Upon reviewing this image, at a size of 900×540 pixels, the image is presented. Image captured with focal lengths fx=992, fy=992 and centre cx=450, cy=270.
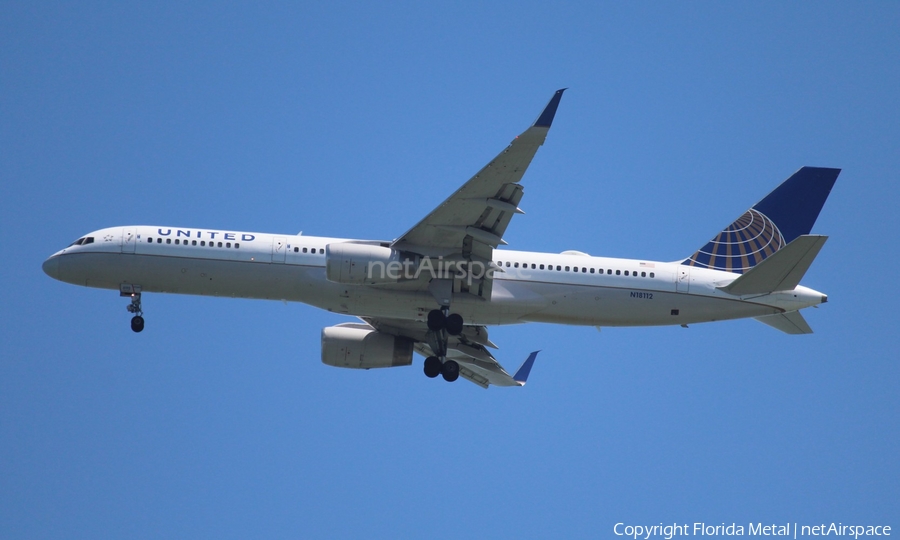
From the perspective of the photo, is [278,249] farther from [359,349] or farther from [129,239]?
[359,349]

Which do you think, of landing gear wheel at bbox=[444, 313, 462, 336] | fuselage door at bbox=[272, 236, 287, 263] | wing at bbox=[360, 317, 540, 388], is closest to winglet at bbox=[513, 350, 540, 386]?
wing at bbox=[360, 317, 540, 388]

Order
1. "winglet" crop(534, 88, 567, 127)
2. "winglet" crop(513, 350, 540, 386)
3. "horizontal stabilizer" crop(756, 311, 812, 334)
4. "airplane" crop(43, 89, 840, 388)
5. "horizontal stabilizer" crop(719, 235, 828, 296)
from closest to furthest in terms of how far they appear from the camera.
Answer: "winglet" crop(534, 88, 567, 127), "horizontal stabilizer" crop(719, 235, 828, 296), "airplane" crop(43, 89, 840, 388), "horizontal stabilizer" crop(756, 311, 812, 334), "winglet" crop(513, 350, 540, 386)

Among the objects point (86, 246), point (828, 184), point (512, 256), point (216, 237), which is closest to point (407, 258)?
point (512, 256)

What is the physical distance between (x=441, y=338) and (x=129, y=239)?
1207cm

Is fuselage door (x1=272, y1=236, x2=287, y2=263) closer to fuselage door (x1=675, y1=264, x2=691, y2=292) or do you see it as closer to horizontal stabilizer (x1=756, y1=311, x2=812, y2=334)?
fuselage door (x1=675, y1=264, x2=691, y2=292)

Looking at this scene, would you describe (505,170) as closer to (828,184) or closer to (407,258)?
(407,258)

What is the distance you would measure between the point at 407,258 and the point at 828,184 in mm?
17679

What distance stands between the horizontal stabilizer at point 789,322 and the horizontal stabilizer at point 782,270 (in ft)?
4.83

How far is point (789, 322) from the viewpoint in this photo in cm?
3653

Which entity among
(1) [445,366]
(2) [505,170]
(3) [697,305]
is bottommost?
(1) [445,366]

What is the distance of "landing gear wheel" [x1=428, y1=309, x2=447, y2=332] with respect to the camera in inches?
1409

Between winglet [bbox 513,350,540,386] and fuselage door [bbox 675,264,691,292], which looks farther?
winglet [bbox 513,350,540,386]

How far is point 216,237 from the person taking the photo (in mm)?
36219

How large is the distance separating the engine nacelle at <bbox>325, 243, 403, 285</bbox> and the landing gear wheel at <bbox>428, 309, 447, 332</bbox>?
240cm
